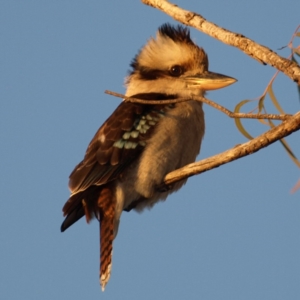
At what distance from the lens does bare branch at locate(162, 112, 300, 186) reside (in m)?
2.42

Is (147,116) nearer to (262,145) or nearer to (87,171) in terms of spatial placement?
(87,171)

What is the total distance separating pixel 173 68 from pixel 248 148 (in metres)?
1.71

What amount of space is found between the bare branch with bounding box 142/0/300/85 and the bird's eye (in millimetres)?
1098

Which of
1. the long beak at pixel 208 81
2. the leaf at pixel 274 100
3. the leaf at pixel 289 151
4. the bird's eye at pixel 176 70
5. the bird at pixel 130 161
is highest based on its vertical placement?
the bird's eye at pixel 176 70

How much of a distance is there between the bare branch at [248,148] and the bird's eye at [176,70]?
941 millimetres

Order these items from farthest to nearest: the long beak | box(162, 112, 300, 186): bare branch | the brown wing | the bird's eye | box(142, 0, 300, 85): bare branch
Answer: the bird's eye → the long beak → the brown wing → box(142, 0, 300, 85): bare branch → box(162, 112, 300, 186): bare branch

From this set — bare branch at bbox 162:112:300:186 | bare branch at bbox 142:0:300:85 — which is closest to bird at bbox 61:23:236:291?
bare branch at bbox 162:112:300:186

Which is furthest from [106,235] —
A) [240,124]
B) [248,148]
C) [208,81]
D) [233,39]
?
[233,39]

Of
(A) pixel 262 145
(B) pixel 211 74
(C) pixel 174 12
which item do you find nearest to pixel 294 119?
(A) pixel 262 145

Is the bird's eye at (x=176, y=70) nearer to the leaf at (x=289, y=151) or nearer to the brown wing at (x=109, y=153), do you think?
the brown wing at (x=109, y=153)

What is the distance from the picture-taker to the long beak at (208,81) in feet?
13.6

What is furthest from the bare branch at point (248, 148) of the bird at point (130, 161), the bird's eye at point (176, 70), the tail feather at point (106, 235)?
the bird's eye at point (176, 70)

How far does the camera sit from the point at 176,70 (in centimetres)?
432

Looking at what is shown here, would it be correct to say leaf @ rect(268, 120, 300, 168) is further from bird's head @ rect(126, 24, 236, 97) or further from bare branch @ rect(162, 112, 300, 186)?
bird's head @ rect(126, 24, 236, 97)
